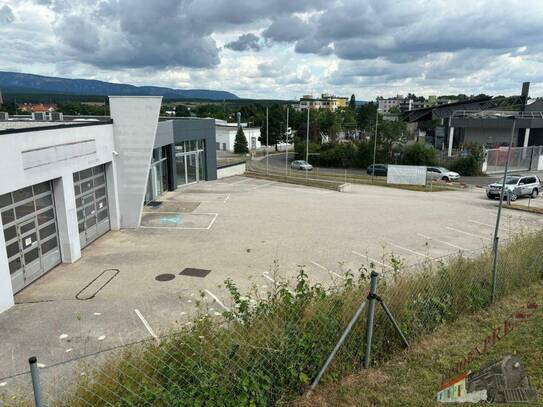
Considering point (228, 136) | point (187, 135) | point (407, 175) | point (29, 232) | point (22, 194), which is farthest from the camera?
point (228, 136)

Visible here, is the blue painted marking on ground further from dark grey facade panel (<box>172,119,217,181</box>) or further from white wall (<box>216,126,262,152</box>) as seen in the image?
white wall (<box>216,126,262,152</box>)

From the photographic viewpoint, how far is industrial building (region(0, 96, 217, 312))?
35.8ft

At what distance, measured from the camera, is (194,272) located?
42.1 ft

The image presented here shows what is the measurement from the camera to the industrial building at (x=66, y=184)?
1090 centimetres

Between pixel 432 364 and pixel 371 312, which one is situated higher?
pixel 371 312

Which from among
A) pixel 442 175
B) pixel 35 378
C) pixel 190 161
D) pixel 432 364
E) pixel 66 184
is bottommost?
pixel 442 175

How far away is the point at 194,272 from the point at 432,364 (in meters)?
8.75

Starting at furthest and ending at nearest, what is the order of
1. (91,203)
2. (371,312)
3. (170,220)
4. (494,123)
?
1. (494,123)
2. (170,220)
3. (91,203)
4. (371,312)

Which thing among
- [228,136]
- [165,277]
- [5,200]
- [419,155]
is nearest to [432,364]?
[165,277]

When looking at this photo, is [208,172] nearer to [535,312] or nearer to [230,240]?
[230,240]

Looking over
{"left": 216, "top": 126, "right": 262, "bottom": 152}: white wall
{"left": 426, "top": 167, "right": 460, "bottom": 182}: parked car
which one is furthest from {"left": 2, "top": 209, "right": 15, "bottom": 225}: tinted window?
{"left": 216, "top": 126, "right": 262, "bottom": 152}: white wall

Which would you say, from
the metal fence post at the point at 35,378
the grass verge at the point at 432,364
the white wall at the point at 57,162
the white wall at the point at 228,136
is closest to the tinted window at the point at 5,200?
the white wall at the point at 57,162

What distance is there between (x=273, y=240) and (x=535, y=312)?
410 inches

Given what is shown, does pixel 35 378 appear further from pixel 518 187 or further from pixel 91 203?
pixel 518 187
